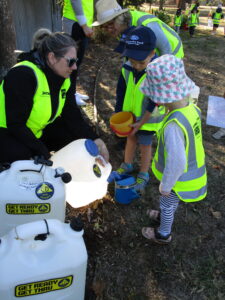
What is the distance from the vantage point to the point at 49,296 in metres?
1.62

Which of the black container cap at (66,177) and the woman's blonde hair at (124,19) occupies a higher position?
the woman's blonde hair at (124,19)

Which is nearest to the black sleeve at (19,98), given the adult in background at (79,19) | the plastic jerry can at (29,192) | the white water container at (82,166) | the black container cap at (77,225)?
the white water container at (82,166)

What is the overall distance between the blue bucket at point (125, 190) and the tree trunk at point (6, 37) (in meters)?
1.94

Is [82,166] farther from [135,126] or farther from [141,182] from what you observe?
[141,182]

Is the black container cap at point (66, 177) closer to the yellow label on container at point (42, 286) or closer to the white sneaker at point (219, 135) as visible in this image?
the yellow label on container at point (42, 286)

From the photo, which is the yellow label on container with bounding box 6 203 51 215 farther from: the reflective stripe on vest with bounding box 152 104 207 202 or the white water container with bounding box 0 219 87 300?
the reflective stripe on vest with bounding box 152 104 207 202

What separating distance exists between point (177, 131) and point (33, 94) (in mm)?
1155

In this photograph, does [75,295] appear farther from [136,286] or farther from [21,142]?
[21,142]

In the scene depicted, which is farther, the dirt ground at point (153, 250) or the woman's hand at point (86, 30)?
the woman's hand at point (86, 30)

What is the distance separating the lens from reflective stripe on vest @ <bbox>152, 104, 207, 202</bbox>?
191cm

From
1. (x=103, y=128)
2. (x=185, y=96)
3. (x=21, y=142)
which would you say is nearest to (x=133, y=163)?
(x=103, y=128)

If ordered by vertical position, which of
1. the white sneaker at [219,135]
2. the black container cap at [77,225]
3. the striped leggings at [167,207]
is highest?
the black container cap at [77,225]

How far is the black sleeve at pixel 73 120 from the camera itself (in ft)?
9.11

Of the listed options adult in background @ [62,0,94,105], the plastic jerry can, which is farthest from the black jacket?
adult in background @ [62,0,94,105]
